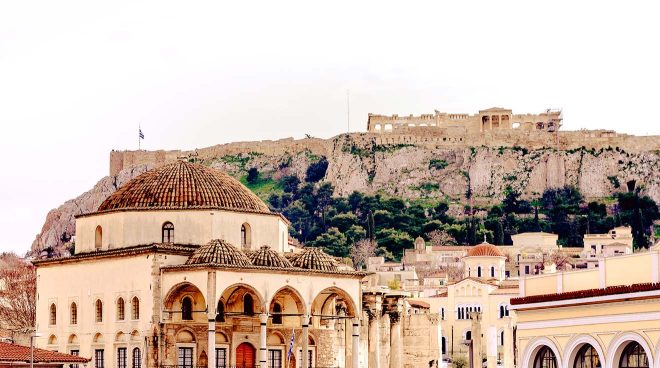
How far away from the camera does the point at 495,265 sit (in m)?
138

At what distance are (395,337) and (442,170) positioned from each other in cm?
11649

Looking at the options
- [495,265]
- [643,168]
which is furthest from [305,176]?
[495,265]

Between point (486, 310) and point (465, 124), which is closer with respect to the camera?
point (486, 310)

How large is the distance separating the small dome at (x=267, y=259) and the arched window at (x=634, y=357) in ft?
82.9

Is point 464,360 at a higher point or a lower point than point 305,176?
lower

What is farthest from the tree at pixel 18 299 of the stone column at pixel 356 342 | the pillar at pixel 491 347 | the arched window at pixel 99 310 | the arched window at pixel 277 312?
the pillar at pixel 491 347

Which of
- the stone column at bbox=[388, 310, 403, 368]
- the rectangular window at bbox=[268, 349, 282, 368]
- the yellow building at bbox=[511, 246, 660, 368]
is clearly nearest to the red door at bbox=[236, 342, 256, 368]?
the rectangular window at bbox=[268, 349, 282, 368]

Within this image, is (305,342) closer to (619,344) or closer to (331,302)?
(331,302)

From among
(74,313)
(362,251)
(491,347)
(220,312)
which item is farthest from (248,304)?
(362,251)

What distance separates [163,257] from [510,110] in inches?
5377

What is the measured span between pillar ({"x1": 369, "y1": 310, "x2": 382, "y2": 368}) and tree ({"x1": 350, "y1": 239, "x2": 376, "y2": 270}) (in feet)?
278

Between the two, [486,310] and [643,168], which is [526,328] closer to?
[486,310]

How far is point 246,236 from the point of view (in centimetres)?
6769

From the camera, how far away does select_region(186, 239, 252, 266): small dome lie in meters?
61.8
